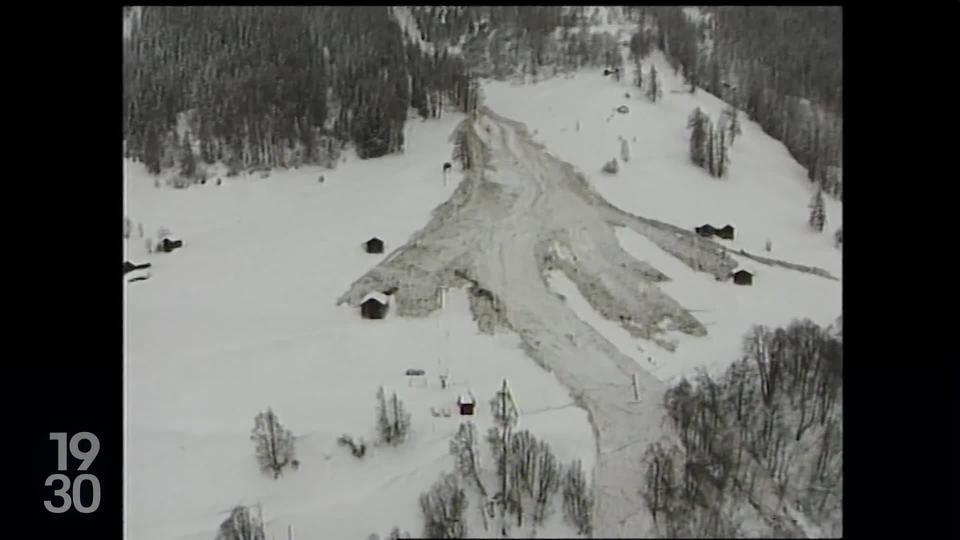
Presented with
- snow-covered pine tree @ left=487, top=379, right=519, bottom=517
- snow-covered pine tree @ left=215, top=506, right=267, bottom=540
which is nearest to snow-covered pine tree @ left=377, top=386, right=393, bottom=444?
snow-covered pine tree @ left=487, top=379, right=519, bottom=517

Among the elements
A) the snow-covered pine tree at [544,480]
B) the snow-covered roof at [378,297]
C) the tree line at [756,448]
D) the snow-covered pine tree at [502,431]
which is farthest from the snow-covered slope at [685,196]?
the snow-covered roof at [378,297]

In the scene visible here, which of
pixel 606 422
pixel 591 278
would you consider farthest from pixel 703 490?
pixel 591 278

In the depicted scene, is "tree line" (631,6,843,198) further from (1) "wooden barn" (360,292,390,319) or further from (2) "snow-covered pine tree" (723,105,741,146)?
(1) "wooden barn" (360,292,390,319)

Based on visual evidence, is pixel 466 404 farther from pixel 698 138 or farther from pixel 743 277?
pixel 698 138

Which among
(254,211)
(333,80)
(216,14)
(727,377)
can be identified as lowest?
(727,377)

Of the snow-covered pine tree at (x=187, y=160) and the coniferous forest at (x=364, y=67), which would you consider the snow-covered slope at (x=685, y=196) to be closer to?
the coniferous forest at (x=364, y=67)
